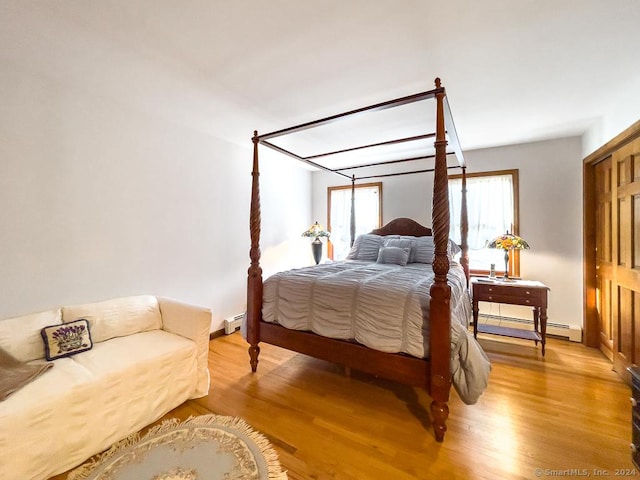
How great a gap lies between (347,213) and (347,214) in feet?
0.06

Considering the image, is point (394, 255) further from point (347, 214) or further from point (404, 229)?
point (347, 214)

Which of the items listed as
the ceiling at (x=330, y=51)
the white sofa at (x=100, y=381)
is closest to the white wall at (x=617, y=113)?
the ceiling at (x=330, y=51)

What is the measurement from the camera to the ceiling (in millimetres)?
1426

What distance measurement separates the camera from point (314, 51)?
174cm

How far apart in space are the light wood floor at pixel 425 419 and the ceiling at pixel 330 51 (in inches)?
93.8

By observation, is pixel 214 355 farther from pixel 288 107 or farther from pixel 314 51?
pixel 314 51

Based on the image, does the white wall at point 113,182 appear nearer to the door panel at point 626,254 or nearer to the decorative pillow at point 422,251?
the decorative pillow at point 422,251

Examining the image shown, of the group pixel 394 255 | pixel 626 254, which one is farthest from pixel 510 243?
pixel 394 255

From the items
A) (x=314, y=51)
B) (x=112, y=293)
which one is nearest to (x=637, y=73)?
(x=314, y=51)

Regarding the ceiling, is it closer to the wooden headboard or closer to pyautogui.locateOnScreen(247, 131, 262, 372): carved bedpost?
pyautogui.locateOnScreen(247, 131, 262, 372): carved bedpost

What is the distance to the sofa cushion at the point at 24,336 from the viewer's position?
1.72 metres

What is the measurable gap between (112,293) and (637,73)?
4.46m

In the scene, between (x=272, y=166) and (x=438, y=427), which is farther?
(x=272, y=166)

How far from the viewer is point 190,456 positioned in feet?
5.00
